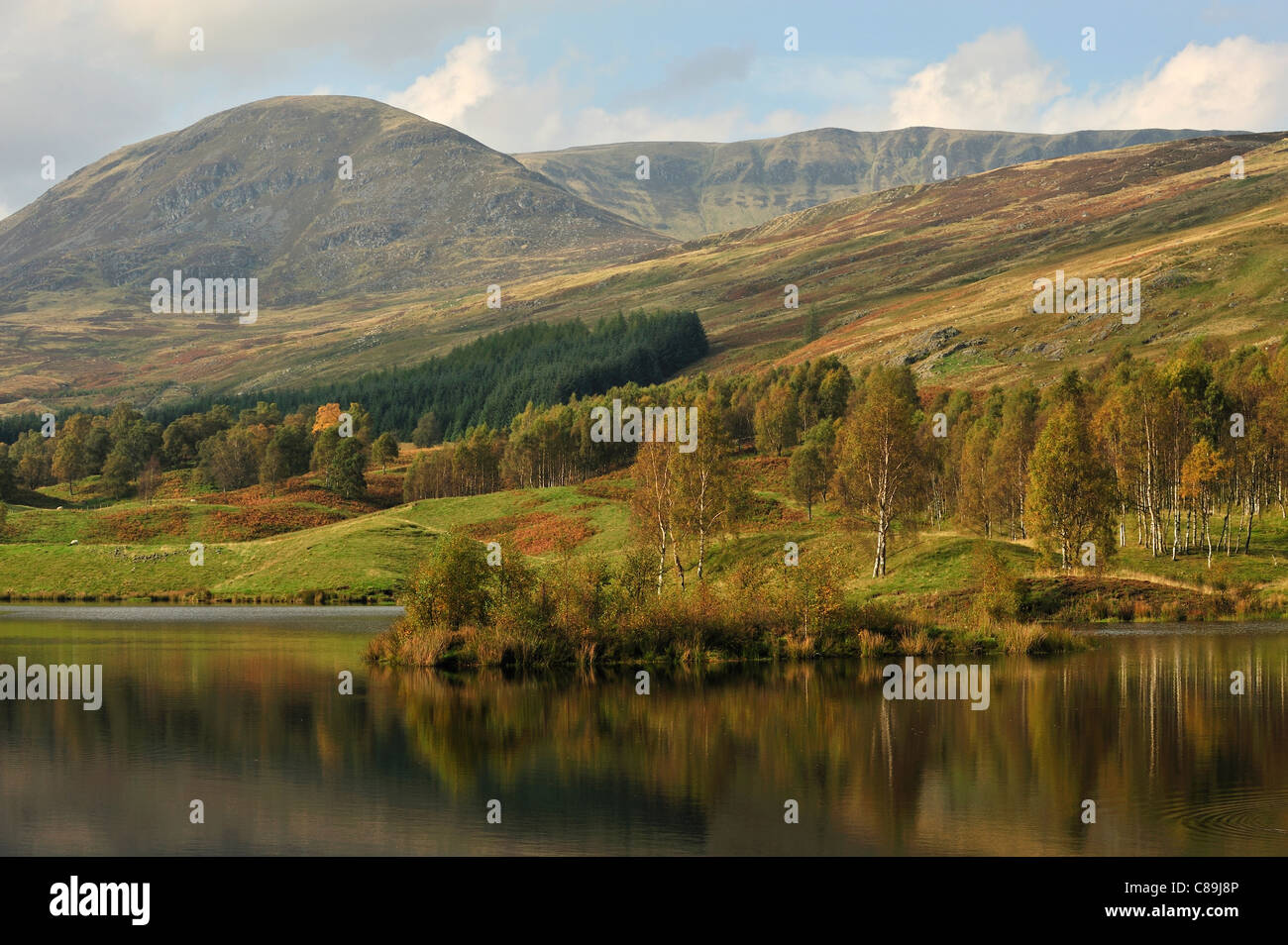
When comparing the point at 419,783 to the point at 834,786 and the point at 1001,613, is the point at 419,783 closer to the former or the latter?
the point at 834,786

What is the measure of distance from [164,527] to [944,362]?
12465cm

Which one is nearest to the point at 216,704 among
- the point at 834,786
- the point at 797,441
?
the point at 834,786

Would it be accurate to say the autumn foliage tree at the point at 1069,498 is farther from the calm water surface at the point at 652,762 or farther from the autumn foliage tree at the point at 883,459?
the calm water surface at the point at 652,762

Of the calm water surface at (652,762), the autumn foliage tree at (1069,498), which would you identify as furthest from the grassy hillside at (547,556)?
the calm water surface at (652,762)

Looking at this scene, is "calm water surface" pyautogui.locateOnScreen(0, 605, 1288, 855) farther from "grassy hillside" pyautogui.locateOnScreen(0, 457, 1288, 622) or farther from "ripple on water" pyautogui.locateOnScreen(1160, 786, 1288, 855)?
"grassy hillside" pyautogui.locateOnScreen(0, 457, 1288, 622)

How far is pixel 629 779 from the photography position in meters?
29.4

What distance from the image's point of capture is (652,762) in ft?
103

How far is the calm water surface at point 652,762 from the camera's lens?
2412cm

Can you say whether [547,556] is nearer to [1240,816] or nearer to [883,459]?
[883,459]

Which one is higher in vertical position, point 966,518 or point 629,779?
point 966,518

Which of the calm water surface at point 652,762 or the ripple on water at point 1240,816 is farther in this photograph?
the calm water surface at point 652,762

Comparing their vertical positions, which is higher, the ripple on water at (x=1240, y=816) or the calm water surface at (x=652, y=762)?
the calm water surface at (x=652, y=762)

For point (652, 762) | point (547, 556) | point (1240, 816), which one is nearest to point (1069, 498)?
point (547, 556)
